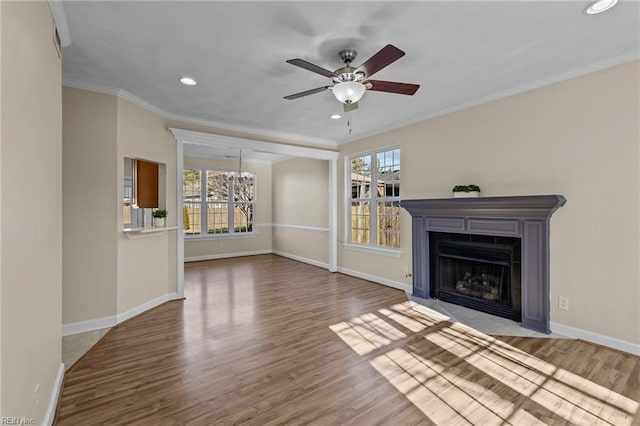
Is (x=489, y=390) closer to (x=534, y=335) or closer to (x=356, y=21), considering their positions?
(x=534, y=335)

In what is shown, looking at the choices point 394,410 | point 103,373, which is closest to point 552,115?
point 394,410

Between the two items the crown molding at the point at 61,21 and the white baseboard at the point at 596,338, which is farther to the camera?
the white baseboard at the point at 596,338

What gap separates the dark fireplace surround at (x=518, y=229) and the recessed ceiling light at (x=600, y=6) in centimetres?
164

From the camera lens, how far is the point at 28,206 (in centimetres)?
154

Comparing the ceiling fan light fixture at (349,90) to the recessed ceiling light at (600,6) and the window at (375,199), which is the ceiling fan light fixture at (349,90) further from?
the window at (375,199)

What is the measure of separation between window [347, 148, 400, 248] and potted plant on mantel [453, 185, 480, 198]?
1.29 meters

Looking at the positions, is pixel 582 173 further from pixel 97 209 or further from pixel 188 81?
pixel 97 209

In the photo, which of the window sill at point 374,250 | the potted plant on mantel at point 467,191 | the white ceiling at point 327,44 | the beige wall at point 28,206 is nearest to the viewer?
the beige wall at point 28,206

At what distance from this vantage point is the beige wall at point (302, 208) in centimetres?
710

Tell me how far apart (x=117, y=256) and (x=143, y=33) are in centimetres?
250

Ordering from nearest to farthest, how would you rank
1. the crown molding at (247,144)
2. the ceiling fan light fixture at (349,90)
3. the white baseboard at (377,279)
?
the ceiling fan light fixture at (349,90), the crown molding at (247,144), the white baseboard at (377,279)

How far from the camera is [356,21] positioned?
228 centimetres

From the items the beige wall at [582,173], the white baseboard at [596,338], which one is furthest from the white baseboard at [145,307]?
the white baseboard at [596,338]

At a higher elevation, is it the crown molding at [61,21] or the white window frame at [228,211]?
the crown molding at [61,21]
